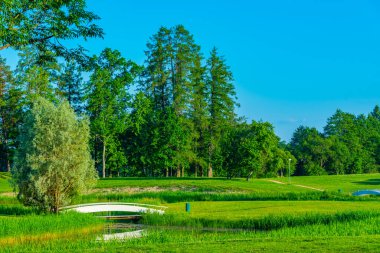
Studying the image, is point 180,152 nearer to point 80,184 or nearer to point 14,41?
point 80,184

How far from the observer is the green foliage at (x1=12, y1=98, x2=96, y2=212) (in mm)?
23359

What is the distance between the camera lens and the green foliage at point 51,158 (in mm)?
23359

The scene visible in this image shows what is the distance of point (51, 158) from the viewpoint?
918 inches

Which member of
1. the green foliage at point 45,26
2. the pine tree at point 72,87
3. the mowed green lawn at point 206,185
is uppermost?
the pine tree at point 72,87

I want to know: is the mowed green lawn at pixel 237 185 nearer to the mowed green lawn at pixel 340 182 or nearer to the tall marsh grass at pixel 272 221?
the mowed green lawn at pixel 340 182

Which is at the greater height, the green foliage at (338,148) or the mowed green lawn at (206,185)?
the green foliage at (338,148)

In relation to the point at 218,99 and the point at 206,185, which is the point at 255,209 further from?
the point at 218,99

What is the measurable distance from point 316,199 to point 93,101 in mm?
33151

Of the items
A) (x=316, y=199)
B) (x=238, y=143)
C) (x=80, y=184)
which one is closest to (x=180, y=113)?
(x=238, y=143)

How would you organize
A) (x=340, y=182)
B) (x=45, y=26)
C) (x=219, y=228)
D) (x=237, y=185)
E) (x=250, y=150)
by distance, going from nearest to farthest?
(x=45, y=26) → (x=219, y=228) → (x=237, y=185) → (x=250, y=150) → (x=340, y=182)

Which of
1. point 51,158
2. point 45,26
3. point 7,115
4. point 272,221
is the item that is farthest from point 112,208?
point 7,115

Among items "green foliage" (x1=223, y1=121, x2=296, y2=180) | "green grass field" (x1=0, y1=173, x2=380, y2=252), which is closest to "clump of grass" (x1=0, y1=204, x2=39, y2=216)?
"green grass field" (x1=0, y1=173, x2=380, y2=252)

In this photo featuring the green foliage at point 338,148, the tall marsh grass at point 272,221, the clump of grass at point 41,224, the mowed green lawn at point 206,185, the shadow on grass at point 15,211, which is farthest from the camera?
the green foliage at point 338,148

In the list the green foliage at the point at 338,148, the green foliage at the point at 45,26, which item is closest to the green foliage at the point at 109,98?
the green foliage at the point at 338,148
